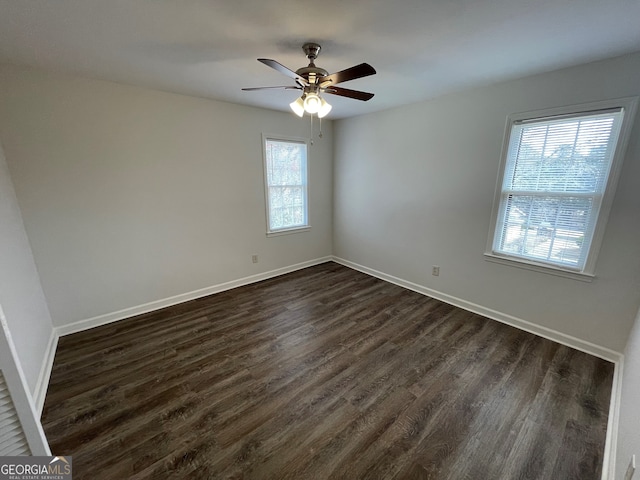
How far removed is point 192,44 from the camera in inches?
69.8

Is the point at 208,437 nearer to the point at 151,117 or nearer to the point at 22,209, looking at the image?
the point at 22,209

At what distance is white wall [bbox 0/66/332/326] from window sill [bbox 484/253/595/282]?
298 centimetres

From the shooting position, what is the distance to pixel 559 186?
2.30m

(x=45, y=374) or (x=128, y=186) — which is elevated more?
(x=128, y=186)

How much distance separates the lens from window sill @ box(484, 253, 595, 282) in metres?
2.27

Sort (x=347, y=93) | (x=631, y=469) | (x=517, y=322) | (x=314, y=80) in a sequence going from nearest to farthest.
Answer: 1. (x=631, y=469)
2. (x=314, y=80)
3. (x=347, y=93)
4. (x=517, y=322)

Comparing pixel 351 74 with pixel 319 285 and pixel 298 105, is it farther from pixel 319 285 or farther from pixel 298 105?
pixel 319 285

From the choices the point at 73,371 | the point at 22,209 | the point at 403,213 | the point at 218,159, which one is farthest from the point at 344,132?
the point at 73,371

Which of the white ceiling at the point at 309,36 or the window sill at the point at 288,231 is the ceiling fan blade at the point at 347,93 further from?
the window sill at the point at 288,231

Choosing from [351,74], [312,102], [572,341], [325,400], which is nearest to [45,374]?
[325,400]

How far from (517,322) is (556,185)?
1416 mm

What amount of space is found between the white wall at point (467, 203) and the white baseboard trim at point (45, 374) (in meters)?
3.73

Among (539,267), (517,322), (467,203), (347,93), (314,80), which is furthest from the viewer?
(467,203)

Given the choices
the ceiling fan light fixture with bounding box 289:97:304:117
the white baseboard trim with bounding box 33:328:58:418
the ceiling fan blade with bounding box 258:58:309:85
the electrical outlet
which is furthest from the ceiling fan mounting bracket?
the white baseboard trim with bounding box 33:328:58:418
